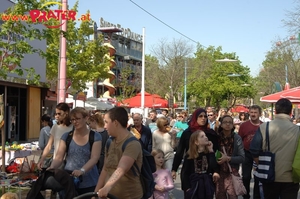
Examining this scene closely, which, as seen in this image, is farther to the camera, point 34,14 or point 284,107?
point 34,14

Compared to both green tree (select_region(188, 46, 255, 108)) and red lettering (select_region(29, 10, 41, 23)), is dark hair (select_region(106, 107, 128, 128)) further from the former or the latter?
green tree (select_region(188, 46, 255, 108))

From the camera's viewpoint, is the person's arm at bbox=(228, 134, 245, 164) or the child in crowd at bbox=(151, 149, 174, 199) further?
the person's arm at bbox=(228, 134, 245, 164)

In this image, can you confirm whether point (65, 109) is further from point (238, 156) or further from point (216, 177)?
point (238, 156)

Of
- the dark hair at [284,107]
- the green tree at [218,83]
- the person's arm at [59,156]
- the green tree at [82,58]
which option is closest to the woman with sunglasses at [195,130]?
the dark hair at [284,107]

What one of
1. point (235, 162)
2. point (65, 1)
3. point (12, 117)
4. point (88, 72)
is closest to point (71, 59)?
point (88, 72)

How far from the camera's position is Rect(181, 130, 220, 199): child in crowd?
6805 millimetres

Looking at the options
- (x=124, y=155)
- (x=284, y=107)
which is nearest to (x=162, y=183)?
(x=284, y=107)

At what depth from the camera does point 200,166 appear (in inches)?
270

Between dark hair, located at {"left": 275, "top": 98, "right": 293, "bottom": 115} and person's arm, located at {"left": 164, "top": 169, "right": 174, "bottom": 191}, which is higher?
dark hair, located at {"left": 275, "top": 98, "right": 293, "bottom": 115}

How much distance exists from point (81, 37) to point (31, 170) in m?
27.3

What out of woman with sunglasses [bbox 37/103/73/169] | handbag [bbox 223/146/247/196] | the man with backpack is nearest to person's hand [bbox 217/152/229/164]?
handbag [bbox 223/146/247/196]

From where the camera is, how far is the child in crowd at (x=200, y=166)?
22.3 feet

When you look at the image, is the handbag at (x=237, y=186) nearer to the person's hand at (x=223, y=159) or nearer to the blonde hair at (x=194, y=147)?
the person's hand at (x=223, y=159)

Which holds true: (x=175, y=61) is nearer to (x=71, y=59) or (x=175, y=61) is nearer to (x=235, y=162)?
(x=71, y=59)
